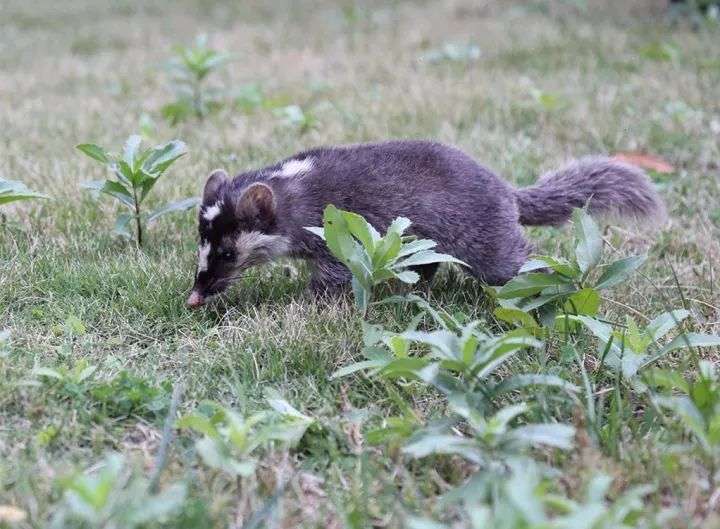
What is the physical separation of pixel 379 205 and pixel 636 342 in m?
1.47

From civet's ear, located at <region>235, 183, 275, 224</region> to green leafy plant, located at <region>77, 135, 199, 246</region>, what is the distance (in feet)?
0.94

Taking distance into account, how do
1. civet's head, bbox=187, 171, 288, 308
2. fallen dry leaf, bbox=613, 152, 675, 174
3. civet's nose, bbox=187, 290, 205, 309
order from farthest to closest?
fallen dry leaf, bbox=613, 152, 675, 174 < civet's head, bbox=187, 171, 288, 308 < civet's nose, bbox=187, 290, 205, 309

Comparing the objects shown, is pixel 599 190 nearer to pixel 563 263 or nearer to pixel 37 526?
pixel 563 263

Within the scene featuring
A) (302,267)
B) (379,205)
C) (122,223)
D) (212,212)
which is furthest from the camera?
(302,267)

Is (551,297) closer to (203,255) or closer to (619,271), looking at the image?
(619,271)

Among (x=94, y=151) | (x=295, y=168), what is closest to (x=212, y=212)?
(x=295, y=168)

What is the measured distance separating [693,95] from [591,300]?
4421 mm

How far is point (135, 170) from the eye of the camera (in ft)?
13.8

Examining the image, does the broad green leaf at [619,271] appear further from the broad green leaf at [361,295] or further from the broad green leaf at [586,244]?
the broad green leaf at [361,295]

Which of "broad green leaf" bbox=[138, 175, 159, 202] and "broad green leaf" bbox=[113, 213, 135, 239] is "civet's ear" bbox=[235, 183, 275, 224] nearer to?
"broad green leaf" bbox=[138, 175, 159, 202]

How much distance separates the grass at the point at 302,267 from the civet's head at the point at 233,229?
157 millimetres

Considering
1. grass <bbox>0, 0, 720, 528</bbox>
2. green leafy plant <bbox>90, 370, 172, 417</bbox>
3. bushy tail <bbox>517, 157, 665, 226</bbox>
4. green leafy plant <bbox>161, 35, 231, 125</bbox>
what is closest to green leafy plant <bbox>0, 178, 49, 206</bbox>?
grass <bbox>0, 0, 720, 528</bbox>

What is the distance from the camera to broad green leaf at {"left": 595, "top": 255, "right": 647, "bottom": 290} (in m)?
3.40

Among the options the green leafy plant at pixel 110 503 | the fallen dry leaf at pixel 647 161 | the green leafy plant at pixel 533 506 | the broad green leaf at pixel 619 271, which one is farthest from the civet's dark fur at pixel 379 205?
the green leafy plant at pixel 110 503
